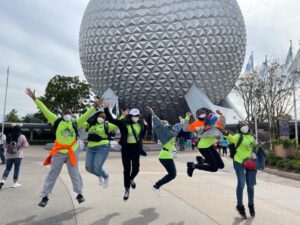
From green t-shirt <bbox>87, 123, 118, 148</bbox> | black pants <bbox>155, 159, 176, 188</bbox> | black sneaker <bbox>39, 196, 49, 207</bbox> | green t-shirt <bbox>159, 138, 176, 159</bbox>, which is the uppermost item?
green t-shirt <bbox>87, 123, 118, 148</bbox>

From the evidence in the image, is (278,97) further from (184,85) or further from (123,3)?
(123,3)

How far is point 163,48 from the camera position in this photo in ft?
102

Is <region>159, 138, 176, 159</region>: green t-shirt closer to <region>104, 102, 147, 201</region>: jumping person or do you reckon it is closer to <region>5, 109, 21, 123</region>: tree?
<region>104, 102, 147, 201</region>: jumping person

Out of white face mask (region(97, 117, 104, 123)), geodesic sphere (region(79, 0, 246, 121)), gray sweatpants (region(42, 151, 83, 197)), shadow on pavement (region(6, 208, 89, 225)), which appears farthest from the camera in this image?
geodesic sphere (region(79, 0, 246, 121))

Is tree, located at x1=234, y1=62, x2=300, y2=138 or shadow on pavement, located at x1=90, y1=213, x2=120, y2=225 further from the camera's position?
tree, located at x1=234, y1=62, x2=300, y2=138

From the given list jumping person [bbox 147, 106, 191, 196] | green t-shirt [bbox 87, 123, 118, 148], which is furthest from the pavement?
green t-shirt [bbox 87, 123, 118, 148]

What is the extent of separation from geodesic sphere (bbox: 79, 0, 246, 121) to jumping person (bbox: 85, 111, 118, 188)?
2448cm

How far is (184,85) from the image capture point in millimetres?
31938

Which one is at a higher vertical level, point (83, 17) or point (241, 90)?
point (83, 17)

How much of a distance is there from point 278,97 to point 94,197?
29.2m

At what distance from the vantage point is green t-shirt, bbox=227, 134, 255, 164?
19.0ft

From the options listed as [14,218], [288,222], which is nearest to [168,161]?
[288,222]

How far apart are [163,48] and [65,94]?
48.4 feet

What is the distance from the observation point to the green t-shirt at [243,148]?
19.0 ft
